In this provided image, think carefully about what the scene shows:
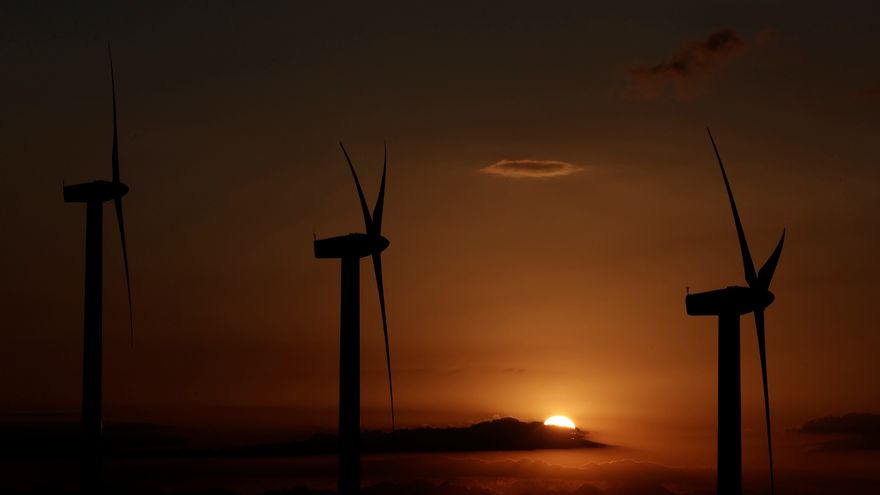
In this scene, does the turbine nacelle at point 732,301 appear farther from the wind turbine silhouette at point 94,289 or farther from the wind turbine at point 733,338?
the wind turbine silhouette at point 94,289

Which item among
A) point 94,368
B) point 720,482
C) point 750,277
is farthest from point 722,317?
point 94,368

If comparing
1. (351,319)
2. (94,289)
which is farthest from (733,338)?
(94,289)

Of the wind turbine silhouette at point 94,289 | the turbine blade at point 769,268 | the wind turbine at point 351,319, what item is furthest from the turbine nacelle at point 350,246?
the turbine blade at point 769,268

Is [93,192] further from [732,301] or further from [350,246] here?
[732,301]

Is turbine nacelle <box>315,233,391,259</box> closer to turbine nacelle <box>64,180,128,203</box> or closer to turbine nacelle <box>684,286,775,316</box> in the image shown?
turbine nacelle <box>64,180,128,203</box>

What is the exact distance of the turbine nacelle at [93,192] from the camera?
64.2 metres

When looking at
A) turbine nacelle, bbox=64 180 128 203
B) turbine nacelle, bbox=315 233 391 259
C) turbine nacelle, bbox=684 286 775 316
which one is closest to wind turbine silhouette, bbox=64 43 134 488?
turbine nacelle, bbox=64 180 128 203

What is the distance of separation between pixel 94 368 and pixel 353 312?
12240 mm

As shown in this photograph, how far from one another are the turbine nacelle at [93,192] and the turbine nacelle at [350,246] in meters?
10.2

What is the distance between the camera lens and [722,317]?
6506 centimetres

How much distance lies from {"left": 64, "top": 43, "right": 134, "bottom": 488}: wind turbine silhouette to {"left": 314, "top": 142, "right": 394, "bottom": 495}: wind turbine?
10.1 meters

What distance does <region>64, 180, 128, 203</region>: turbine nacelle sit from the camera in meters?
64.2

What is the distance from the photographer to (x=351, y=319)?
210ft

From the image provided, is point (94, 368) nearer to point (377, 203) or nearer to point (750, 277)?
point (377, 203)
